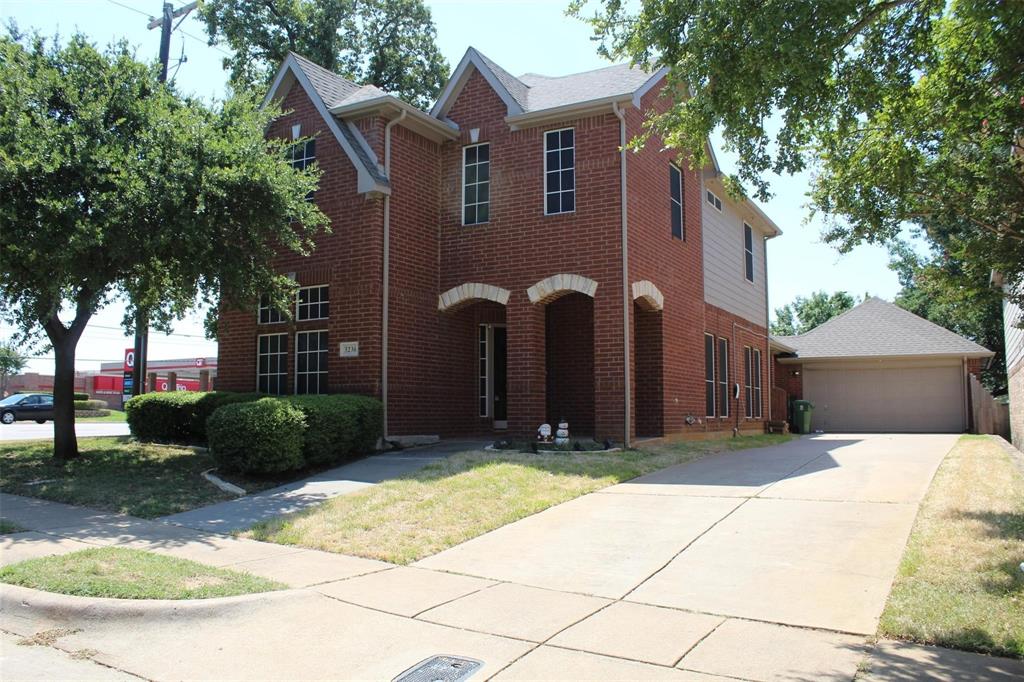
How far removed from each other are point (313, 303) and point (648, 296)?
652 cm

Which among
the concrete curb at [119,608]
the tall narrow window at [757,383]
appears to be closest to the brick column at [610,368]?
the concrete curb at [119,608]

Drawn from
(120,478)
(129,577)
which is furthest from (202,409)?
(129,577)

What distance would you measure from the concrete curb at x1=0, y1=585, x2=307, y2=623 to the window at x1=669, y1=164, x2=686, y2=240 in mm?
13139

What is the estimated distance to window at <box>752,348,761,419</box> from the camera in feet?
73.8

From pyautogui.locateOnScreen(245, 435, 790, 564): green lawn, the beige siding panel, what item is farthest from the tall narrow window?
pyautogui.locateOnScreen(245, 435, 790, 564): green lawn

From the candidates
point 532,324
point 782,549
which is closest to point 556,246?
point 532,324

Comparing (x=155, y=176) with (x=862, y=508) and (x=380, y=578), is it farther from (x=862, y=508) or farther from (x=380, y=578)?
(x=862, y=508)

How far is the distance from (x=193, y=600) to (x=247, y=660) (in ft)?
3.59

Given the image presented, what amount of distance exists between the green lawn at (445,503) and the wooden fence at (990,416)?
1751cm

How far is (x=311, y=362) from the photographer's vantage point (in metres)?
14.9

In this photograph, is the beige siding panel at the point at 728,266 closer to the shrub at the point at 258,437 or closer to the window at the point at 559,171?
the window at the point at 559,171

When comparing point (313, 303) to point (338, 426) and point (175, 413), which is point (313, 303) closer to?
point (175, 413)

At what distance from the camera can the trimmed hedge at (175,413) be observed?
14422 millimetres

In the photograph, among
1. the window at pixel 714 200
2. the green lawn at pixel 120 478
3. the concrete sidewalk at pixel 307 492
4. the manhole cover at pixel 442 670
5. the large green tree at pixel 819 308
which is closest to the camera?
the manhole cover at pixel 442 670
